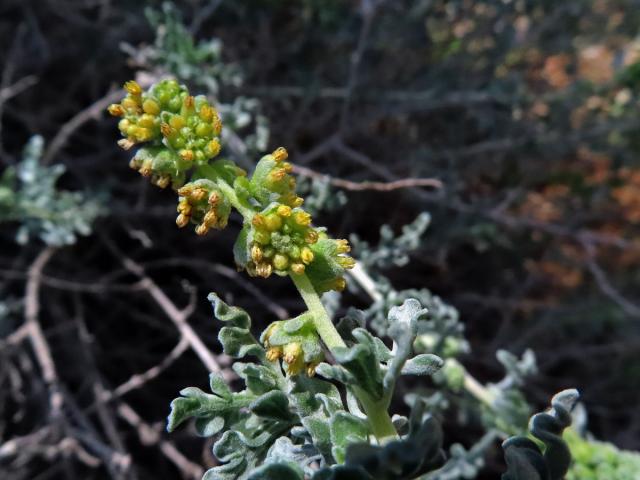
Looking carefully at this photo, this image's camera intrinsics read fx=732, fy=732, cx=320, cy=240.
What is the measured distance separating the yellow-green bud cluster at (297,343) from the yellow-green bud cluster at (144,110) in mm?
377

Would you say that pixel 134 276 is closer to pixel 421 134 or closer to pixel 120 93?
pixel 120 93

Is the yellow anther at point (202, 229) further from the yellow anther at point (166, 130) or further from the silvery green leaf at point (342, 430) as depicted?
the silvery green leaf at point (342, 430)

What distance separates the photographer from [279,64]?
10.6 ft

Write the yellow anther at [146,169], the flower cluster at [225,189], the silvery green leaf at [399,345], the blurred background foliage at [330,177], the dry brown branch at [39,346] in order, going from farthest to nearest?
1. the blurred background foliage at [330,177]
2. the dry brown branch at [39,346]
3. the yellow anther at [146,169]
4. the flower cluster at [225,189]
5. the silvery green leaf at [399,345]

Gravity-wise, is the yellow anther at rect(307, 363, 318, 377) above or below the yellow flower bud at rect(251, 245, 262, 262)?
below

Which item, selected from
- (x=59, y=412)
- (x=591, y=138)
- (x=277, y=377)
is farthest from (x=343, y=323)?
(x=591, y=138)

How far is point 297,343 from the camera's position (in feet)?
3.17

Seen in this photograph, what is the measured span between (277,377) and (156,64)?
60.2 inches

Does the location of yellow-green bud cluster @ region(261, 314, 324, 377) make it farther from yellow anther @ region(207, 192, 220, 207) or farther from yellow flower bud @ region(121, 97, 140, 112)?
yellow flower bud @ region(121, 97, 140, 112)

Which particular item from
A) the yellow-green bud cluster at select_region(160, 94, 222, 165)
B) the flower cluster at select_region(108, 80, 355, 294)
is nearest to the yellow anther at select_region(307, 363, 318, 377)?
the flower cluster at select_region(108, 80, 355, 294)

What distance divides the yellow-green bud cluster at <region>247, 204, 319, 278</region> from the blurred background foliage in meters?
1.37

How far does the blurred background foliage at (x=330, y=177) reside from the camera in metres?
2.48

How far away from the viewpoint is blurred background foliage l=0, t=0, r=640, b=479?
2.48 meters

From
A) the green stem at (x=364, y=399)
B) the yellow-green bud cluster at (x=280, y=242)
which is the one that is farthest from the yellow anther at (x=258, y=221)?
the green stem at (x=364, y=399)
